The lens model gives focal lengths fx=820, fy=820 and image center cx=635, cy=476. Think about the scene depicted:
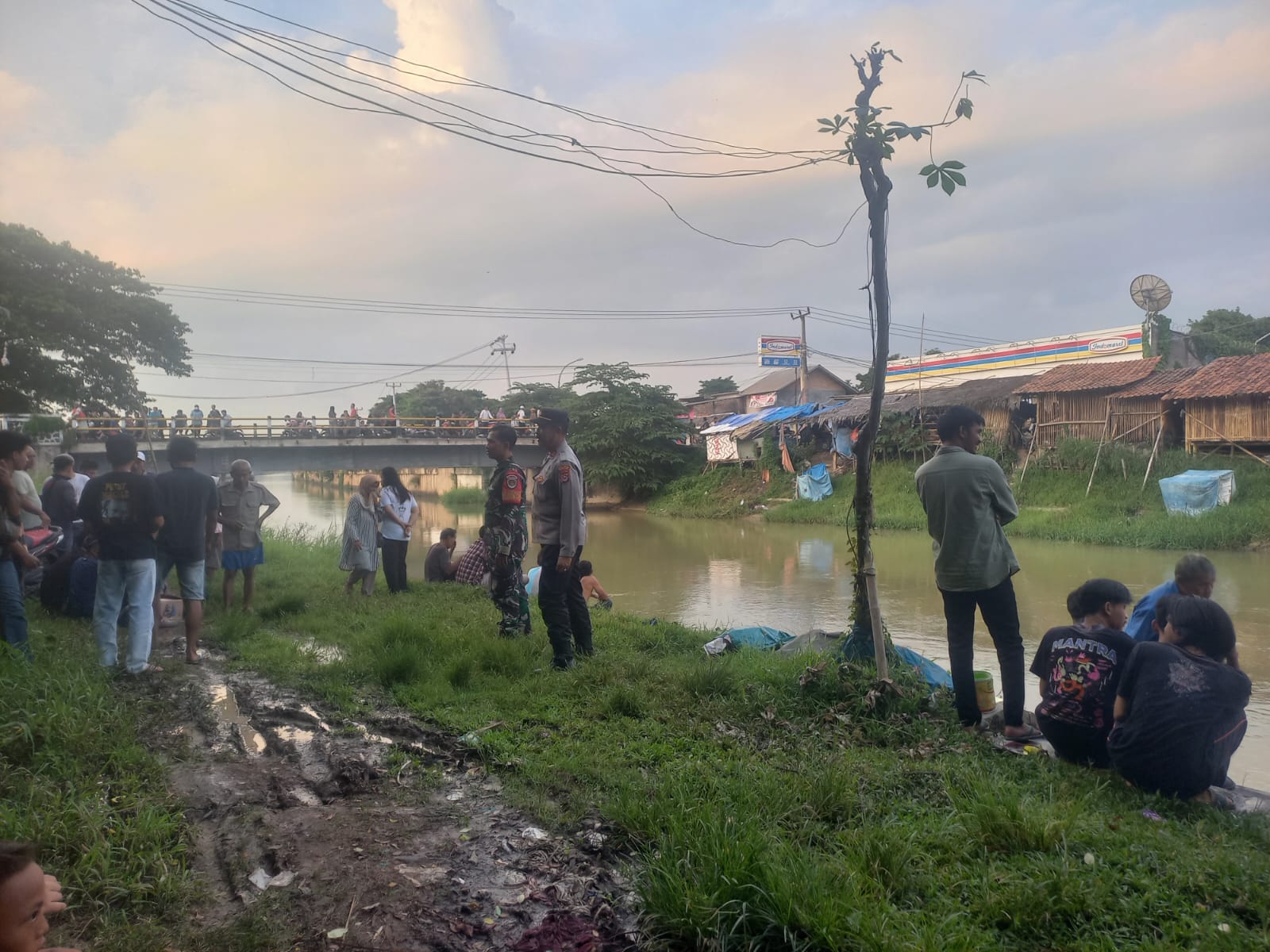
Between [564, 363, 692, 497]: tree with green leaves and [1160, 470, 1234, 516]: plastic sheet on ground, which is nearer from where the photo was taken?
[1160, 470, 1234, 516]: plastic sheet on ground

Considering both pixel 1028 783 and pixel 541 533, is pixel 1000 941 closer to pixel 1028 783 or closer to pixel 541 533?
pixel 1028 783

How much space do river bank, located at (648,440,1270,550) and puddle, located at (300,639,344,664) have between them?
7.89 meters

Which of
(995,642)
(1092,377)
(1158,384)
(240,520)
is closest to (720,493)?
(1092,377)

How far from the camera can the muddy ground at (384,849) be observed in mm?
2479

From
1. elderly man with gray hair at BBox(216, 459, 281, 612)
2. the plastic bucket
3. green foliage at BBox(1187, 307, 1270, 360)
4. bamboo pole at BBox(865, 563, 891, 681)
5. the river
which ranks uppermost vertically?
green foliage at BBox(1187, 307, 1270, 360)

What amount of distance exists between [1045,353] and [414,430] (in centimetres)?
2295

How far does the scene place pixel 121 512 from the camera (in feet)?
17.0

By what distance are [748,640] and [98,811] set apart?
489 cm

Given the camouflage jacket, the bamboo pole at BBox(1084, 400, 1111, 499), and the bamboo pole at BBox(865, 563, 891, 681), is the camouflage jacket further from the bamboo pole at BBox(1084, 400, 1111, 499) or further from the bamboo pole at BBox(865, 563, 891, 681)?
the bamboo pole at BBox(1084, 400, 1111, 499)

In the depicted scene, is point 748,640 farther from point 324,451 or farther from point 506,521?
point 324,451

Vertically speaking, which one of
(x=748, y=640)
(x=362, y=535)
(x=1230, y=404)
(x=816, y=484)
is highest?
(x=1230, y=404)

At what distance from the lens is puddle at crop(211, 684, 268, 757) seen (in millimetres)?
4141

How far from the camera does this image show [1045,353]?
94.6 ft

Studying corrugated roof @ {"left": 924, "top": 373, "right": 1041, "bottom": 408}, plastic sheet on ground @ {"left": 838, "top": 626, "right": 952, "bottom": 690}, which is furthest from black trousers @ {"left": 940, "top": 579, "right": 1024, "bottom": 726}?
corrugated roof @ {"left": 924, "top": 373, "right": 1041, "bottom": 408}
